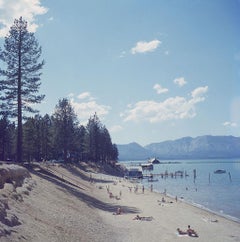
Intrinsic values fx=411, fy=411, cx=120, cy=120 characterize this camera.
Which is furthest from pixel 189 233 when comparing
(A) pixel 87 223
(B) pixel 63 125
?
(B) pixel 63 125

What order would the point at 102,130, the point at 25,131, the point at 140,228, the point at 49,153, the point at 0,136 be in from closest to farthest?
1. the point at 140,228
2. the point at 0,136
3. the point at 25,131
4. the point at 49,153
5. the point at 102,130

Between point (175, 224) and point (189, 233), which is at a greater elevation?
point (189, 233)

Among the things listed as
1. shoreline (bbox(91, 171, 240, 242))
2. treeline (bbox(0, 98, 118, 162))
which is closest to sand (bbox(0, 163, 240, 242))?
shoreline (bbox(91, 171, 240, 242))

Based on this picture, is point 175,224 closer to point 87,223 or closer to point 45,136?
point 87,223

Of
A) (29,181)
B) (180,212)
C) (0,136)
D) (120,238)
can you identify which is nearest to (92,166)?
(0,136)

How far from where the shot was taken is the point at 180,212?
1721 inches

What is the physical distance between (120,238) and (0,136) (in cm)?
4749

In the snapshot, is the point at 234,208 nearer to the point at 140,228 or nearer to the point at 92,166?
the point at 140,228

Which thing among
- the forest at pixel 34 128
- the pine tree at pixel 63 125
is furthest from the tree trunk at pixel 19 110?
the pine tree at pixel 63 125

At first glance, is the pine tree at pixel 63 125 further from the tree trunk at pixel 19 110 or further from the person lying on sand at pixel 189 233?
the person lying on sand at pixel 189 233

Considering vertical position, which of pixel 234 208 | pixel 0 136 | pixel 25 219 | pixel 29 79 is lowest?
pixel 234 208

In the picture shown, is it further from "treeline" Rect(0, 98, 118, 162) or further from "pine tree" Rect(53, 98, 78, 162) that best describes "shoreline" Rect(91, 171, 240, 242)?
"pine tree" Rect(53, 98, 78, 162)

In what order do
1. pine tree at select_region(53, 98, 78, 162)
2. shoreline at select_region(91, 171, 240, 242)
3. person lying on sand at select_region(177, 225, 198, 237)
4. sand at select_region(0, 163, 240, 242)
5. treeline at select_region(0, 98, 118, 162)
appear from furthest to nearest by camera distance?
1. pine tree at select_region(53, 98, 78, 162)
2. treeline at select_region(0, 98, 118, 162)
3. person lying on sand at select_region(177, 225, 198, 237)
4. shoreline at select_region(91, 171, 240, 242)
5. sand at select_region(0, 163, 240, 242)

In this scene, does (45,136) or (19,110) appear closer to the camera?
(19,110)
